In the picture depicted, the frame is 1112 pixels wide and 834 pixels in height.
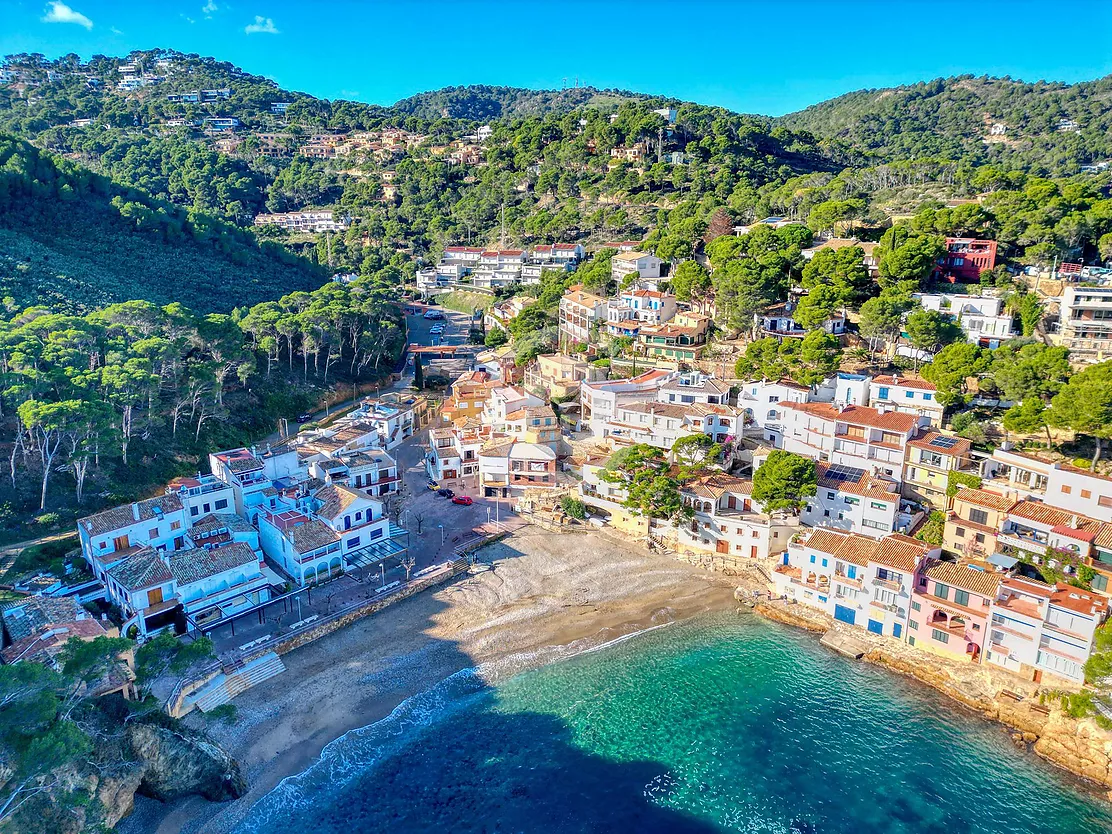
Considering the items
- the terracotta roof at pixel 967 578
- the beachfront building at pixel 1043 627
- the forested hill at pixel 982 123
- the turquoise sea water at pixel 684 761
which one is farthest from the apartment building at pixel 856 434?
the forested hill at pixel 982 123

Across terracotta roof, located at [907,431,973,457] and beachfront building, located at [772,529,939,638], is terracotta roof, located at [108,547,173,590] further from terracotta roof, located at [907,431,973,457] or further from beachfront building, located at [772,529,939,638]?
terracotta roof, located at [907,431,973,457]

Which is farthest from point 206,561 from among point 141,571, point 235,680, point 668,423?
point 668,423

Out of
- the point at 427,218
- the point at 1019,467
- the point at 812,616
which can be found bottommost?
the point at 812,616

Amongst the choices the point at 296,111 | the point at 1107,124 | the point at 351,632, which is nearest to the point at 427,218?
the point at 296,111

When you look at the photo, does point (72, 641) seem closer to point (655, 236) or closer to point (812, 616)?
point (812, 616)

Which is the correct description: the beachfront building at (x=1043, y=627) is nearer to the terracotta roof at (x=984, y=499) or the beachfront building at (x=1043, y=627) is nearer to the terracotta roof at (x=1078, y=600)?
Answer: the terracotta roof at (x=1078, y=600)

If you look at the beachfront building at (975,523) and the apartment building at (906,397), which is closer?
the beachfront building at (975,523)

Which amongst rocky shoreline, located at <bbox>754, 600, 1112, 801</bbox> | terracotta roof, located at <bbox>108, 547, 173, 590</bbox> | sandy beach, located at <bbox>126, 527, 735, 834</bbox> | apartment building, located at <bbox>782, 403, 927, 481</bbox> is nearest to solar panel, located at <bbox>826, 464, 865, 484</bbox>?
apartment building, located at <bbox>782, 403, 927, 481</bbox>
